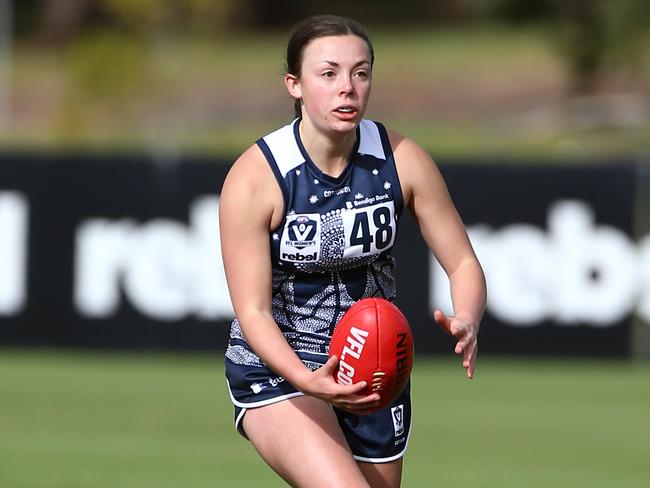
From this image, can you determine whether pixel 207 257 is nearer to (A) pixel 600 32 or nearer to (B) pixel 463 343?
(B) pixel 463 343

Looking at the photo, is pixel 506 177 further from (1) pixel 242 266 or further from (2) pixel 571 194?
(1) pixel 242 266

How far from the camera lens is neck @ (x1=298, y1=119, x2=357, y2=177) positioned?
5.93 meters

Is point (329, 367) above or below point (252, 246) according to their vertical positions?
below

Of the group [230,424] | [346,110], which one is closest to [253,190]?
[346,110]

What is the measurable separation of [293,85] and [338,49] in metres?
0.27

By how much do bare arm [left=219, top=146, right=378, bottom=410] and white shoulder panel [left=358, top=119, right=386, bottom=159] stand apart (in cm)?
41

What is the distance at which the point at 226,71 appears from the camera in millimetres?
42812

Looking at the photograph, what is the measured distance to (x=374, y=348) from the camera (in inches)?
218

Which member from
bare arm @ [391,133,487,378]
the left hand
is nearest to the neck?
bare arm @ [391,133,487,378]

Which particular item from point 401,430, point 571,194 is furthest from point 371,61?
point 571,194

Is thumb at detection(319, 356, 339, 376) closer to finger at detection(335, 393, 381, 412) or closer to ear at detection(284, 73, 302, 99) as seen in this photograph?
finger at detection(335, 393, 381, 412)

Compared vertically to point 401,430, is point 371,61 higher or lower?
higher

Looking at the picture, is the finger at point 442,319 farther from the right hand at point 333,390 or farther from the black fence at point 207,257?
the black fence at point 207,257

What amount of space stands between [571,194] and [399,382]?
979 cm
